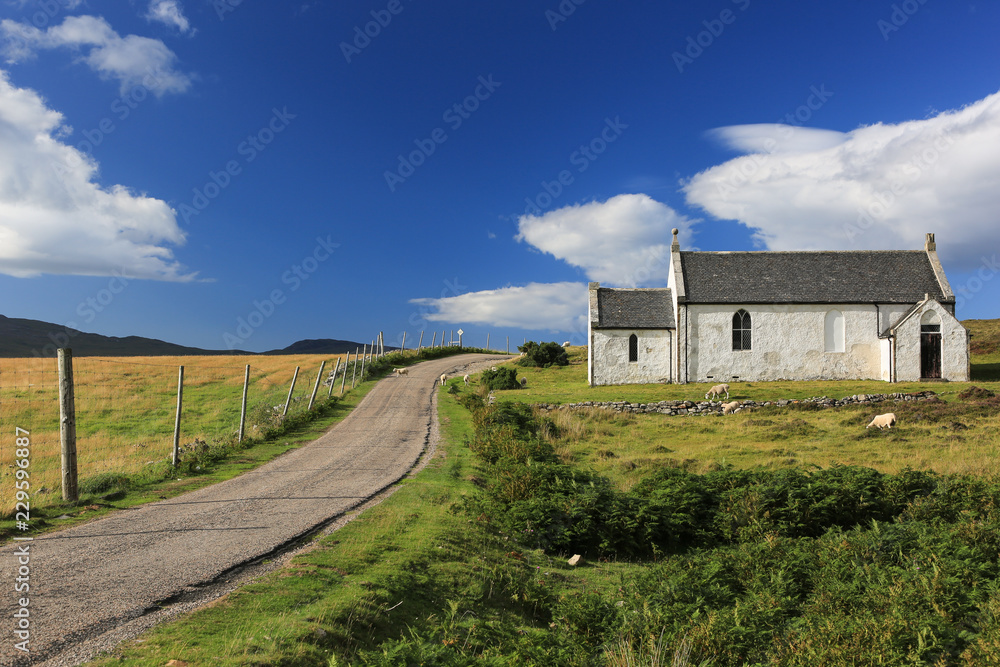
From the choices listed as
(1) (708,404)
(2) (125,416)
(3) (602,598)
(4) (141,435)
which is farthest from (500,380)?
(3) (602,598)

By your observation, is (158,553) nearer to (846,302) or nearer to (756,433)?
(756,433)

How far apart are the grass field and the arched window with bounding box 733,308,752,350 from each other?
2297 cm

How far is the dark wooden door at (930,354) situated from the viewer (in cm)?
3159

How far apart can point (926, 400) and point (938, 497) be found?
59.1 ft

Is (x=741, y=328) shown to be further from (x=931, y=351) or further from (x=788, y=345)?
(x=931, y=351)

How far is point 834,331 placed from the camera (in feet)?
111

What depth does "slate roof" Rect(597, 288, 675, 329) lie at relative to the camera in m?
34.8

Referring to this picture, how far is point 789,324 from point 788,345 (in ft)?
4.33

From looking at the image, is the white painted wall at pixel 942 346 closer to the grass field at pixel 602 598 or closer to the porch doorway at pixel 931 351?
the porch doorway at pixel 931 351

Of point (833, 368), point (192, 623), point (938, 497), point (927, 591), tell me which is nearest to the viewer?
point (192, 623)

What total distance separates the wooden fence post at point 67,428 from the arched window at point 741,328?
3309 cm

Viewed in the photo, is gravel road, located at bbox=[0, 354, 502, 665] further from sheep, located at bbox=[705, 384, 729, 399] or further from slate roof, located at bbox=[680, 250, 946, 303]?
slate roof, located at bbox=[680, 250, 946, 303]

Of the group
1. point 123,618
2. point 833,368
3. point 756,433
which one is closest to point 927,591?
point 123,618

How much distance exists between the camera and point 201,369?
4262 cm
